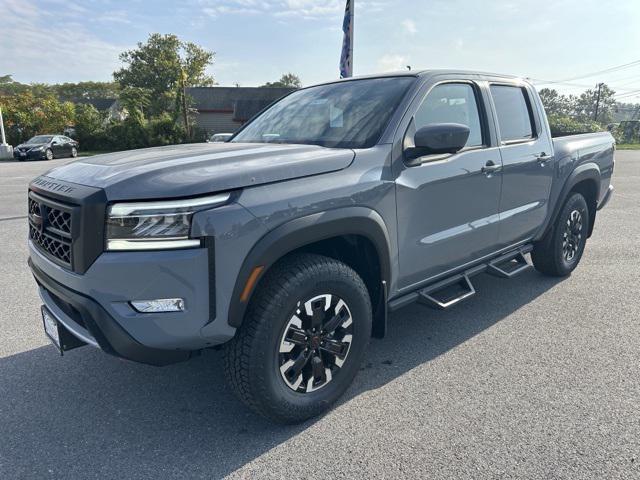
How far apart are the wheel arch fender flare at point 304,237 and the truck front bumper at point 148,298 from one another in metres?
0.13

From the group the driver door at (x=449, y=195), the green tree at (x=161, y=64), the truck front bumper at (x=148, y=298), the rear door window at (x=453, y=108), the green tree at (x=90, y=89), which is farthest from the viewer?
the green tree at (x=90, y=89)

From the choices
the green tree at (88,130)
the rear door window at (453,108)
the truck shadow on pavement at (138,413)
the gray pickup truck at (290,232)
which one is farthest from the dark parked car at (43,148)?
the rear door window at (453,108)

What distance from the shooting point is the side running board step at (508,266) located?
155 inches

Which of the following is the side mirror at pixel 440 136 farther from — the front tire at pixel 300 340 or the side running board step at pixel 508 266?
the side running board step at pixel 508 266

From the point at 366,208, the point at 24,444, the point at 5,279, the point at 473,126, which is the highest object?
the point at 473,126

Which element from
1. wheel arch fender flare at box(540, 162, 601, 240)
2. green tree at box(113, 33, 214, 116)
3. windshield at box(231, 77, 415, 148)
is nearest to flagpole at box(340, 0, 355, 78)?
wheel arch fender flare at box(540, 162, 601, 240)

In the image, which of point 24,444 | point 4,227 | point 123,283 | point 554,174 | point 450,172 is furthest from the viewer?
point 4,227

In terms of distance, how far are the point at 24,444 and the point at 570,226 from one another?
16.1ft

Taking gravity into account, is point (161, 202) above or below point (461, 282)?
above

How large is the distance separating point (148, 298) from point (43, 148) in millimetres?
28402

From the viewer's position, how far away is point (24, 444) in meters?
2.46

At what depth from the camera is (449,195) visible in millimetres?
3162

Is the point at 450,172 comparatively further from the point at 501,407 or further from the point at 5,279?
the point at 5,279

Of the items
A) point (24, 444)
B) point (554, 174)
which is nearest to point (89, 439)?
point (24, 444)
